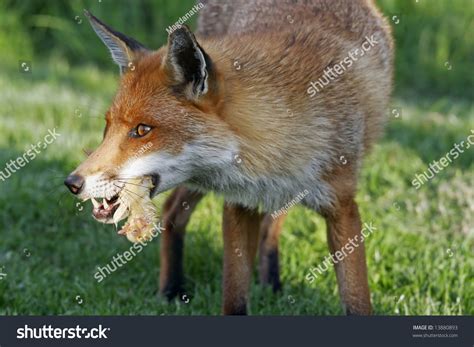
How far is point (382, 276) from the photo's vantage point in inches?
243

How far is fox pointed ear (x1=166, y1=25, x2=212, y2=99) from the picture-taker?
423 centimetres

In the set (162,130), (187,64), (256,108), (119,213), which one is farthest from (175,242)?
(187,64)

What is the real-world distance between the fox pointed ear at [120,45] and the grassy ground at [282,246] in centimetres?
48

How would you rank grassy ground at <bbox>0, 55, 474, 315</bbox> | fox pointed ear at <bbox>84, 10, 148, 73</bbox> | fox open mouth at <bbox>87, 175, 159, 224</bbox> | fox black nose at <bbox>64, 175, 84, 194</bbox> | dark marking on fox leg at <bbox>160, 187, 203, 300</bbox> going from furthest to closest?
→ dark marking on fox leg at <bbox>160, 187, 203, 300</bbox> → grassy ground at <bbox>0, 55, 474, 315</bbox> → fox pointed ear at <bbox>84, 10, 148, 73</bbox> → fox open mouth at <bbox>87, 175, 159, 224</bbox> → fox black nose at <bbox>64, 175, 84, 194</bbox>

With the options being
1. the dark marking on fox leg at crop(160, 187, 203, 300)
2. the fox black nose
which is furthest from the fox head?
the dark marking on fox leg at crop(160, 187, 203, 300)

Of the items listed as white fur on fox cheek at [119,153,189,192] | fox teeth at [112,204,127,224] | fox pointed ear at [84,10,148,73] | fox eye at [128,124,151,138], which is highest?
fox pointed ear at [84,10,148,73]

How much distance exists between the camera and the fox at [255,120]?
4.36 metres

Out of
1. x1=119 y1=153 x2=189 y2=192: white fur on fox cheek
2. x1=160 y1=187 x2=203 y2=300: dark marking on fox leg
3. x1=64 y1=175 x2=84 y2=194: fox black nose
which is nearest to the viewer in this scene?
x1=64 y1=175 x2=84 y2=194: fox black nose

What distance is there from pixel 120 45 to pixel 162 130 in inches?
28.1

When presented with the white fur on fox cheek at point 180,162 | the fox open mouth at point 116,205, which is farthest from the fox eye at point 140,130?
the fox open mouth at point 116,205

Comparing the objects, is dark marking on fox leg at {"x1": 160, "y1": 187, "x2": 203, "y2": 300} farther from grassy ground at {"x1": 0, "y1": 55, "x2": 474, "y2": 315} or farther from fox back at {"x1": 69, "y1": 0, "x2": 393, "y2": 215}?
fox back at {"x1": 69, "y1": 0, "x2": 393, "y2": 215}

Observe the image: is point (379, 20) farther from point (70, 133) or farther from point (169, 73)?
point (70, 133)

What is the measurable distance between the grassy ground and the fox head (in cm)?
72

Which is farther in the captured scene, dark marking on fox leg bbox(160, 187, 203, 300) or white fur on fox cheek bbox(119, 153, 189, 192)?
dark marking on fox leg bbox(160, 187, 203, 300)
